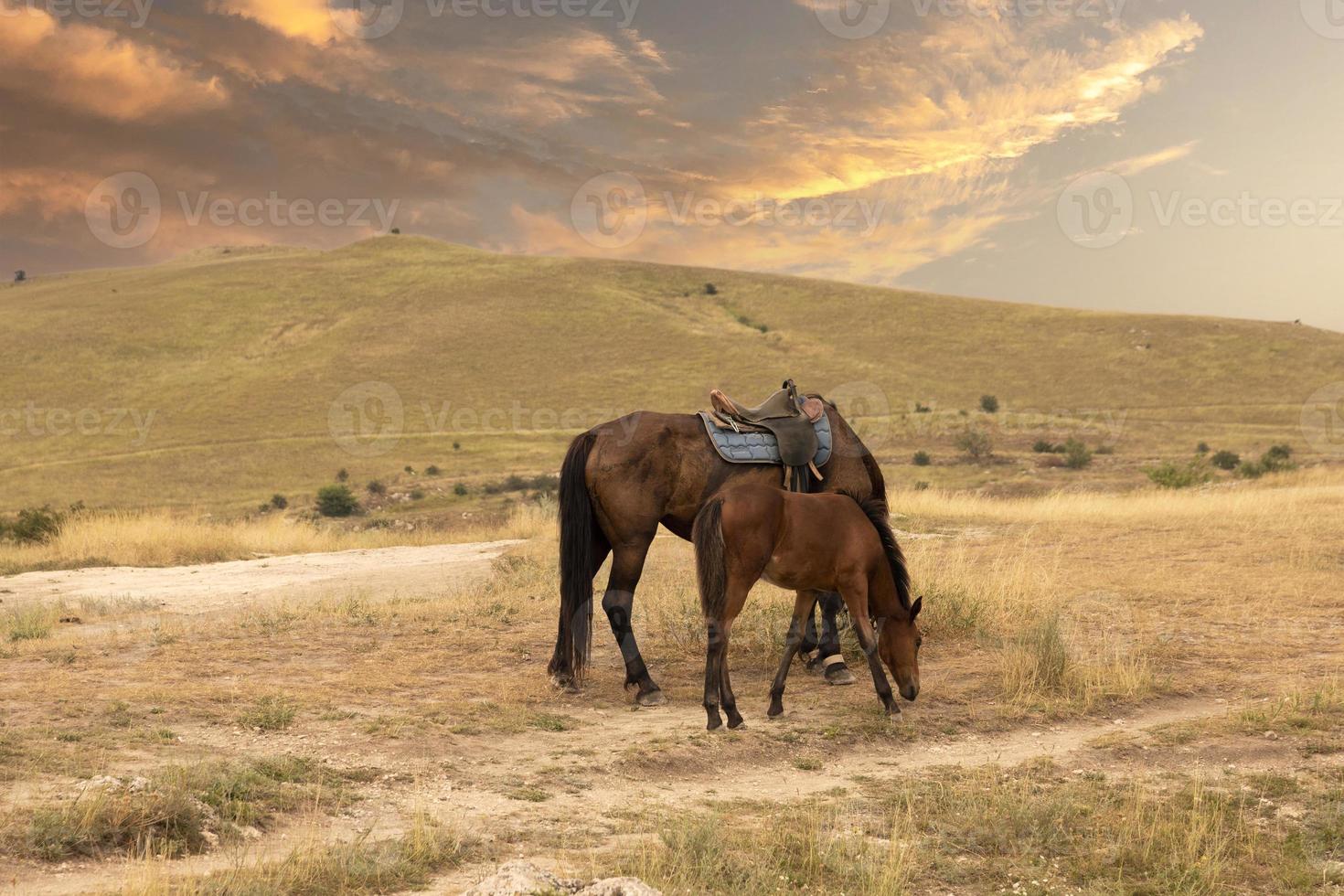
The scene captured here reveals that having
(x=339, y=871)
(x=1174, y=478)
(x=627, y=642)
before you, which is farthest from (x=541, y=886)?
(x=1174, y=478)

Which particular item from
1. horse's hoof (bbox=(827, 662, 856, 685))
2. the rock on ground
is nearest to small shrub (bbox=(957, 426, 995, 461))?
horse's hoof (bbox=(827, 662, 856, 685))

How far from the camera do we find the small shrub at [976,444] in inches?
1541

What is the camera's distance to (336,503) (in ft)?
111

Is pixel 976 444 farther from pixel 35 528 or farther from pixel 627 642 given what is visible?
pixel 627 642

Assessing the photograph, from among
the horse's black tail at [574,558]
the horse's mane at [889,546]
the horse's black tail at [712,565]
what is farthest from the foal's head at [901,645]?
the horse's black tail at [574,558]

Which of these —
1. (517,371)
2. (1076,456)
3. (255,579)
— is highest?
(517,371)

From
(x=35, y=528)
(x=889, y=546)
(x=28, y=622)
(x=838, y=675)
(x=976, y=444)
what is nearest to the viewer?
(x=889, y=546)

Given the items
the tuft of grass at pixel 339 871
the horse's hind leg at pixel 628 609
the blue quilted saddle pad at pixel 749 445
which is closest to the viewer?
the tuft of grass at pixel 339 871

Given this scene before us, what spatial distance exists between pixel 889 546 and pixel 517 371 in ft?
186

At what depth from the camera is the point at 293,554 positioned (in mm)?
19000

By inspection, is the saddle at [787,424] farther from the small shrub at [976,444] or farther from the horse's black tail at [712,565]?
the small shrub at [976,444]

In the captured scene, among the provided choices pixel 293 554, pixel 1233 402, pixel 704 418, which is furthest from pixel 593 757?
pixel 1233 402

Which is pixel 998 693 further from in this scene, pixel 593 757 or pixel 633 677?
pixel 593 757

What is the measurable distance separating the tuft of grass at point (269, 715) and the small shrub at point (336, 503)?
26.6 metres
